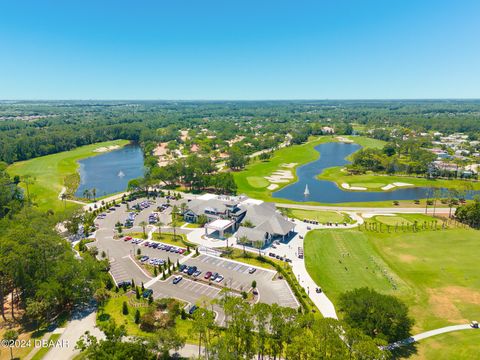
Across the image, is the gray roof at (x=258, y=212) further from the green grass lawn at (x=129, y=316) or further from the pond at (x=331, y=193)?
the green grass lawn at (x=129, y=316)

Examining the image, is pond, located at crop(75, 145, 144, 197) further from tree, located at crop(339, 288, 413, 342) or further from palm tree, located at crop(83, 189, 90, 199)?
tree, located at crop(339, 288, 413, 342)

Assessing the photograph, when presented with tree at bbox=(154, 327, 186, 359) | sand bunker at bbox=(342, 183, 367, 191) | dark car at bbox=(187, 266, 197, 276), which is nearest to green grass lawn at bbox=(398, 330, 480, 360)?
tree at bbox=(154, 327, 186, 359)

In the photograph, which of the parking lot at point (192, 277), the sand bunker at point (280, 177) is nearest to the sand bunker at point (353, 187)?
the sand bunker at point (280, 177)

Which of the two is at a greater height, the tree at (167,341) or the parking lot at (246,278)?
the tree at (167,341)

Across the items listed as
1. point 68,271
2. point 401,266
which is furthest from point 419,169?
point 68,271

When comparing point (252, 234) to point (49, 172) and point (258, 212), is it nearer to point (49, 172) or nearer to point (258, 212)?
point (258, 212)

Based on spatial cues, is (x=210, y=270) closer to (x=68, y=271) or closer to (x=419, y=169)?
(x=68, y=271)

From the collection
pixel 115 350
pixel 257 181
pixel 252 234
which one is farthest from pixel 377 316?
pixel 257 181
